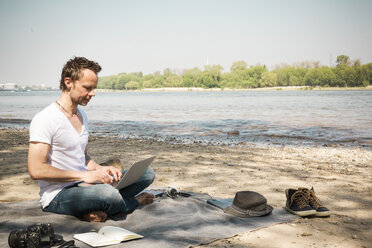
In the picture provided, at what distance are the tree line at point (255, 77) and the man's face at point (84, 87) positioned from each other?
12460 cm

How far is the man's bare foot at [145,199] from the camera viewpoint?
436 centimetres

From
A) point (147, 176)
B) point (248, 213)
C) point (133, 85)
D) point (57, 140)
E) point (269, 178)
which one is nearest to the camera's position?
point (57, 140)

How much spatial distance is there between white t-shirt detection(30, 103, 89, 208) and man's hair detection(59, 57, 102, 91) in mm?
326

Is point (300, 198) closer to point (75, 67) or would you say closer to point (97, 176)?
point (97, 176)

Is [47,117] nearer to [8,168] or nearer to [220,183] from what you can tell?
[220,183]

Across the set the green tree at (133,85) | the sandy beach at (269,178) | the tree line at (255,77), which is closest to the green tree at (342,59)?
the tree line at (255,77)

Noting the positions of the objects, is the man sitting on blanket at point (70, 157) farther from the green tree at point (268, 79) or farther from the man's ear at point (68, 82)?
the green tree at point (268, 79)

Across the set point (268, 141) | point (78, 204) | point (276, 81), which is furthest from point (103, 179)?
point (276, 81)

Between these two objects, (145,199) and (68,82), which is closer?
(68,82)

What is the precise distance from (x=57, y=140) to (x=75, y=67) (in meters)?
0.76

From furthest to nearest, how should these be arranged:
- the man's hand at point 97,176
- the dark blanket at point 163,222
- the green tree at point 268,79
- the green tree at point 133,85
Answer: the green tree at point 133,85 → the green tree at point 268,79 → the man's hand at point 97,176 → the dark blanket at point 163,222

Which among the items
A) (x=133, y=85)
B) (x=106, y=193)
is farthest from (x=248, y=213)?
(x=133, y=85)

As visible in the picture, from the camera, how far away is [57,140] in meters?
3.41

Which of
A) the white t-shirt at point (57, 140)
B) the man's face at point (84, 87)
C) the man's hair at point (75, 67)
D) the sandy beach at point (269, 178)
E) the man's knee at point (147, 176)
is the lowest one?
the sandy beach at point (269, 178)
